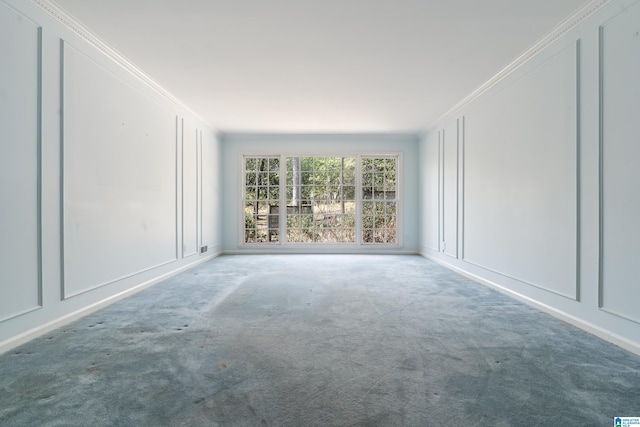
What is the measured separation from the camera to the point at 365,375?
79.0 inches

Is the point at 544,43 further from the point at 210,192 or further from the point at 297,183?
the point at 210,192

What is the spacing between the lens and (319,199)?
308 inches

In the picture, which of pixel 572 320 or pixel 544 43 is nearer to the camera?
pixel 572 320

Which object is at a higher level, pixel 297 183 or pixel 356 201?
pixel 297 183

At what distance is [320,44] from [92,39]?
2222 mm

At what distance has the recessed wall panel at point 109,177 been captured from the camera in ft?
10.1

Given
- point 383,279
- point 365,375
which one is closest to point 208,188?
point 383,279

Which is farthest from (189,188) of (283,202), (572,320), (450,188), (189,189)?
(572,320)

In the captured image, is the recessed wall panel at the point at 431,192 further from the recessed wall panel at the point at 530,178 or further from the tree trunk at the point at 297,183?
the tree trunk at the point at 297,183

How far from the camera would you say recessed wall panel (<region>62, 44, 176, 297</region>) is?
3074 mm

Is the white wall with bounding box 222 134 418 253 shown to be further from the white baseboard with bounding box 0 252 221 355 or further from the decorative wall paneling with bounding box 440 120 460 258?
the white baseboard with bounding box 0 252 221 355

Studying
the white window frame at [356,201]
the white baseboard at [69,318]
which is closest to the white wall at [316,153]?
the white window frame at [356,201]

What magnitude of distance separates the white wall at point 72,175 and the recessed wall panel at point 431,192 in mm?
4651

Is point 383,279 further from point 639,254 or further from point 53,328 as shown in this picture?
point 53,328
